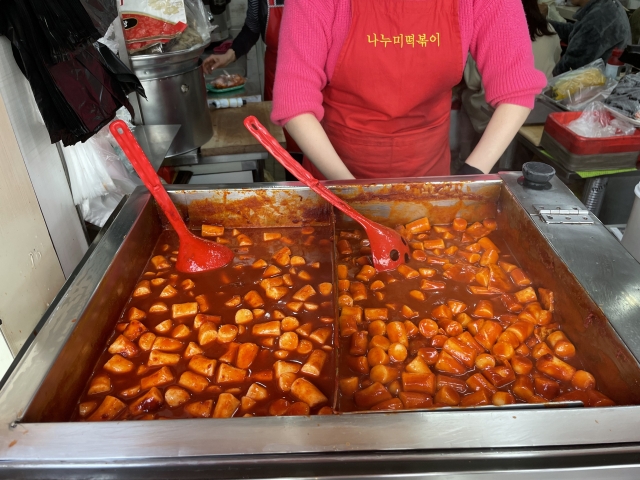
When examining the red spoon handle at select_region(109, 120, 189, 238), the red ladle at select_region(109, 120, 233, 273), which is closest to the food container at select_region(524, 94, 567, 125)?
the red ladle at select_region(109, 120, 233, 273)

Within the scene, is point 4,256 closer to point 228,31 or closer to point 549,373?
point 549,373

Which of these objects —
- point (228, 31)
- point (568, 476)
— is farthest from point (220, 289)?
point (228, 31)

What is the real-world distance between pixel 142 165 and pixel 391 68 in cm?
131

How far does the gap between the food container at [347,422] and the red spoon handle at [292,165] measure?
0.60 m

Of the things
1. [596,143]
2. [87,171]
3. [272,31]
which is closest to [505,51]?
[596,143]

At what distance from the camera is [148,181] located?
1.78 m

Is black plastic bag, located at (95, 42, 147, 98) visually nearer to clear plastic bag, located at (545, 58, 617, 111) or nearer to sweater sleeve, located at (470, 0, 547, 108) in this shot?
sweater sleeve, located at (470, 0, 547, 108)

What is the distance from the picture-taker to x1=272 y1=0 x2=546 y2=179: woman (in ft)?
7.28

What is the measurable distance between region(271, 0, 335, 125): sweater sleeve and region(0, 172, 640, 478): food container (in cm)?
93

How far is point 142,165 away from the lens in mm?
1734

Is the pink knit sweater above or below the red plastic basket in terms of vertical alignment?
above

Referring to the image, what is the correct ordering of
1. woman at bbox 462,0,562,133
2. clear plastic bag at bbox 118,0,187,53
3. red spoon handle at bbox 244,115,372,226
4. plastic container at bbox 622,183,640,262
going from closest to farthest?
red spoon handle at bbox 244,115,372,226
plastic container at bbox 622,183,640,262
clear plastic bag at bbox 118,0,187,53
woman at bbox 462,0,562,133

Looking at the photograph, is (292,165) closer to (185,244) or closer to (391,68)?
(185,244)

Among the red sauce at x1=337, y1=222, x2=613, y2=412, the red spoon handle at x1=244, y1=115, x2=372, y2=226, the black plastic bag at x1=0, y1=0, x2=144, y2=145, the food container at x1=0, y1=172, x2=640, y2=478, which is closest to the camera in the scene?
the food container at x1=0, y1=172, x2=640, y2=478
